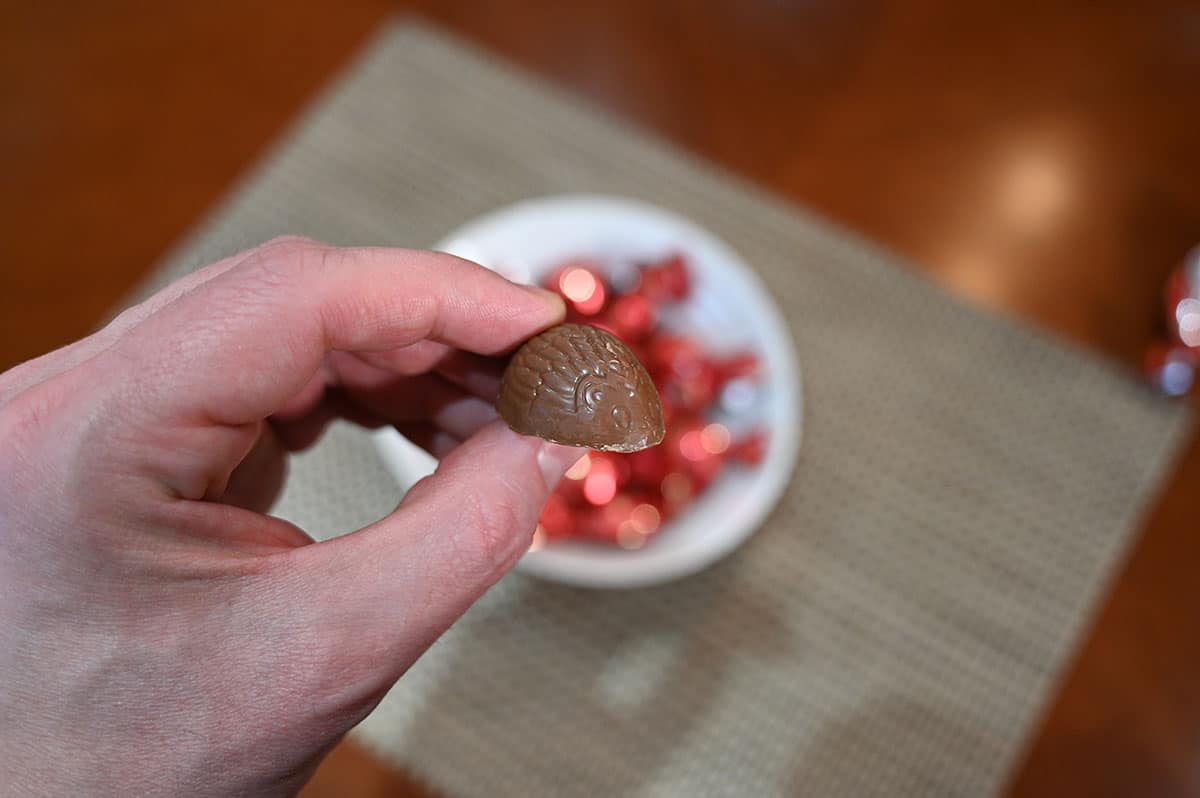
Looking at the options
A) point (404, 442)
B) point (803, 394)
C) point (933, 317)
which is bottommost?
point (404, 442)

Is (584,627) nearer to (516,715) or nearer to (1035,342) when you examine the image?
(516,715)

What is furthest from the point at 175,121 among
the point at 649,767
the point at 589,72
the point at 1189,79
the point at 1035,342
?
the point at 1189,79

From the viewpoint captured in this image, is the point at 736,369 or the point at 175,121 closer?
the point at 736,369

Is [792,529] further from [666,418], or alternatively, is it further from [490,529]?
[490,529]

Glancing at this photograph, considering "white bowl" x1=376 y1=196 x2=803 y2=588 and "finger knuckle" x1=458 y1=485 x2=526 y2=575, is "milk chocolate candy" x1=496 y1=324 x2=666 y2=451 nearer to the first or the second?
"finger knuckle" x1=458 y1=485 x2=526 y2=575

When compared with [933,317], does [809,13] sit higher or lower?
higher

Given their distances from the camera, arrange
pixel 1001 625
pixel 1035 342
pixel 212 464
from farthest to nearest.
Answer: pixel 1035 342 → pixel 1001 625 → pixel 212 464

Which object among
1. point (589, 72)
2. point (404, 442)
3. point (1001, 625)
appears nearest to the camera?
point (404, 442)

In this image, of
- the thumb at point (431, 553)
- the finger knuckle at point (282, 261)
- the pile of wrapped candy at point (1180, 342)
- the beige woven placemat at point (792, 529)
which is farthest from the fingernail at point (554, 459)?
the pile of wrapped candy at point (1180, 342)
